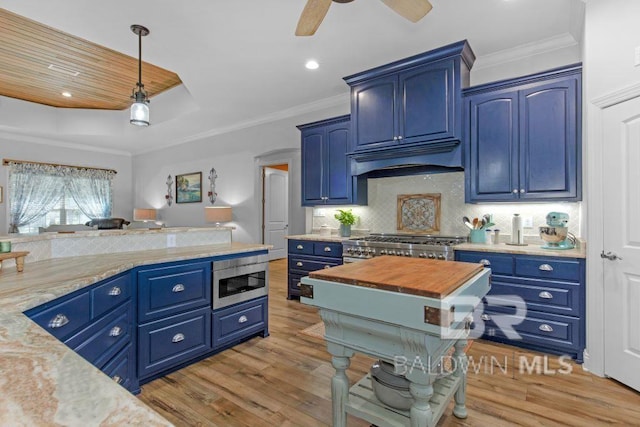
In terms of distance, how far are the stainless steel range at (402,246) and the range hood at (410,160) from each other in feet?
2.59

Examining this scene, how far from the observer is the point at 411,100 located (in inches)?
137

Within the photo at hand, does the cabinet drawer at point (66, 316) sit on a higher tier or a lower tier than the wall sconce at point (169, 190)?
lower

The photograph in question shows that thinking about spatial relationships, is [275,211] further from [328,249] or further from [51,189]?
[51,189]

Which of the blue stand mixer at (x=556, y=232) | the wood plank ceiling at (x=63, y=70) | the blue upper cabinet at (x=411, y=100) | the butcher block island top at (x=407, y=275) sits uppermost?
the wood plank ceiling at (x=63, y=70)

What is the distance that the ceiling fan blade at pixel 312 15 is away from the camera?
2.19m

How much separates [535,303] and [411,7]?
2570 millimetres

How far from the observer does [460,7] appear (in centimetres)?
271

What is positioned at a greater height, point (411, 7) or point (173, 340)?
point (411, 7)

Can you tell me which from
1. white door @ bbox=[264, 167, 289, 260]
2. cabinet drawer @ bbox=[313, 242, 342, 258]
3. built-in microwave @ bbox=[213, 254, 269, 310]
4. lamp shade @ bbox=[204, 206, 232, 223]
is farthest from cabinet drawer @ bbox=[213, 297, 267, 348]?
Result: white door @ bbox=[264, 167, 289, 260]

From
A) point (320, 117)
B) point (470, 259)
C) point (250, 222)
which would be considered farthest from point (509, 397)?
point (250, 222)

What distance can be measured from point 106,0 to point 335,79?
2.46 m

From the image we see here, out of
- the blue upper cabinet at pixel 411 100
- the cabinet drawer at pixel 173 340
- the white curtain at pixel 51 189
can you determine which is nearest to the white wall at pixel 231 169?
the white curtain at pixel 51 189

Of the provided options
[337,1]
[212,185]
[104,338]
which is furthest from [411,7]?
[212,185]

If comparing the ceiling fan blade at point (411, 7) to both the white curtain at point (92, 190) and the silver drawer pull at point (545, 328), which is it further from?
the white curtain at point (92, 190)
